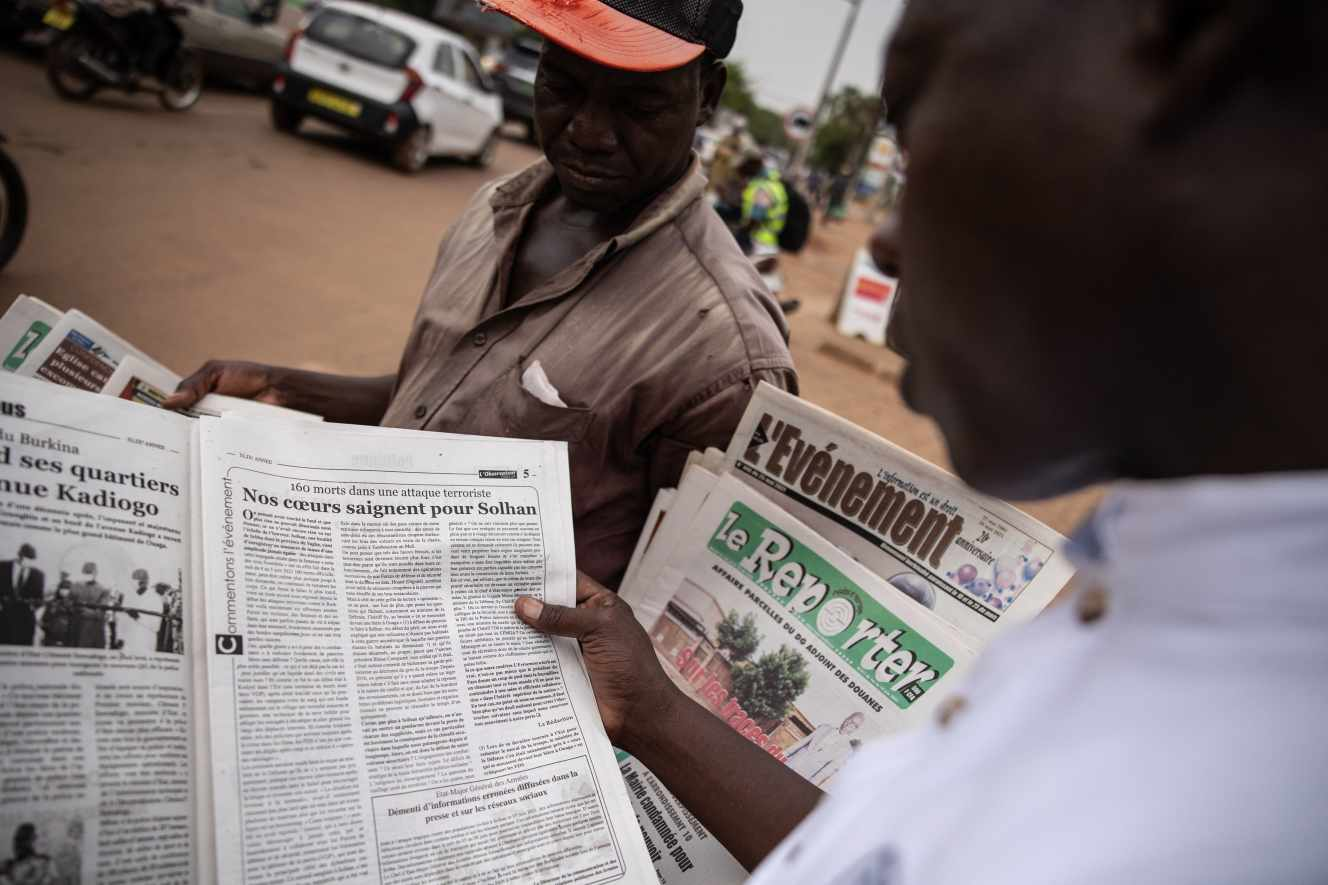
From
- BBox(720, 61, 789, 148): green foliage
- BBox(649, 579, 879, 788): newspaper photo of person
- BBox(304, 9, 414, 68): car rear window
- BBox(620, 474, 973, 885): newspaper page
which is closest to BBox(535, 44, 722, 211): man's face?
BBox(620, 474, 973, 885): newspaper page

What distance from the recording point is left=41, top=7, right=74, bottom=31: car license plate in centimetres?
587

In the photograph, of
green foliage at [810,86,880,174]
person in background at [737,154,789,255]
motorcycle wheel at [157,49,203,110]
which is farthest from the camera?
green foliage at [810,86,880,174]

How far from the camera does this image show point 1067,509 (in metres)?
4.53

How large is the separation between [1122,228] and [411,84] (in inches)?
327

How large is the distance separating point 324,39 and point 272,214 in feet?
9.99

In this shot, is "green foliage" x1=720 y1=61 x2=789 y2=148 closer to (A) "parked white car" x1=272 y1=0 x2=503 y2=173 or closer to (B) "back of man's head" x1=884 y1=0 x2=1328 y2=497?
(A) "parked white car" x1=272 y1=0 x2=503 y2=173

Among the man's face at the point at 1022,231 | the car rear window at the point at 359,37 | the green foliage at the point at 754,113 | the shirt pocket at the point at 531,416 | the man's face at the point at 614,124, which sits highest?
the man's face at the point at 1022,231

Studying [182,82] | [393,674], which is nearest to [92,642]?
[393,674]

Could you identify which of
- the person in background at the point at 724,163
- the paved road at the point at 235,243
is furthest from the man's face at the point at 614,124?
the person in background at the point at 724,163

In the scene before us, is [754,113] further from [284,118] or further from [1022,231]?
[1022,231]

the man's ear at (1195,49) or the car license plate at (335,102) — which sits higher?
the man's ear at (1195,49)

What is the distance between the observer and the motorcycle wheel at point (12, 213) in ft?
10.8

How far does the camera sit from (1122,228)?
0.39 metres

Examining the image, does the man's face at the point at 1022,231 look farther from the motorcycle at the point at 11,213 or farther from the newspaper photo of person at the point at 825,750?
the motorcycle at the point at 11,213
